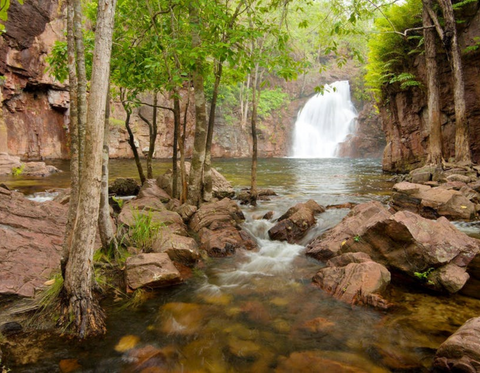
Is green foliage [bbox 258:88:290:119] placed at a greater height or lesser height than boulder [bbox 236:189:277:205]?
greater

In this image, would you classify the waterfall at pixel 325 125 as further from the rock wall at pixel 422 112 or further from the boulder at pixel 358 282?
the boulder at pixel 358 282

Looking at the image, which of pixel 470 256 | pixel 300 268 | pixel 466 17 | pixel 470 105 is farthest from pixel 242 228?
pixel 466 17

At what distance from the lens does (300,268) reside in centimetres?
554

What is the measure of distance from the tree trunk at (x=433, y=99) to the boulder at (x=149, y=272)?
11055mm

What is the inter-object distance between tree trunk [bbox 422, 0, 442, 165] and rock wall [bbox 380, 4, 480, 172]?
1440mm

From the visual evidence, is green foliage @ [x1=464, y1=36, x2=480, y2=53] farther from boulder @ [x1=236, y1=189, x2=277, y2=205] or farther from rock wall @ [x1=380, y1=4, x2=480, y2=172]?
boulder @ [x1=236, y1=189, x2=277, y2=205]

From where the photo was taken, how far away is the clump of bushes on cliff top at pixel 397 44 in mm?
13664

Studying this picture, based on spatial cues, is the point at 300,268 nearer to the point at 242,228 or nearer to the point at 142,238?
the point at 242,228

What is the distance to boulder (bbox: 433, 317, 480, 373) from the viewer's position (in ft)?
8.50

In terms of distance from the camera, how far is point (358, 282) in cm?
432

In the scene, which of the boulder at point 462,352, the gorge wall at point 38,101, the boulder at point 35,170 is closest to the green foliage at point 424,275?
the boulder at point 462,352

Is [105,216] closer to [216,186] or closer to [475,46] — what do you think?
[216,186]

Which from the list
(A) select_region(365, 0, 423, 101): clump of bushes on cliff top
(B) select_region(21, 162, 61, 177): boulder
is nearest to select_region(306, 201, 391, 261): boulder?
(A) select_region(365, 0, 423, 101): clump of bushes on cliff top

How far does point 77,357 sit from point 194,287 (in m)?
1.94
